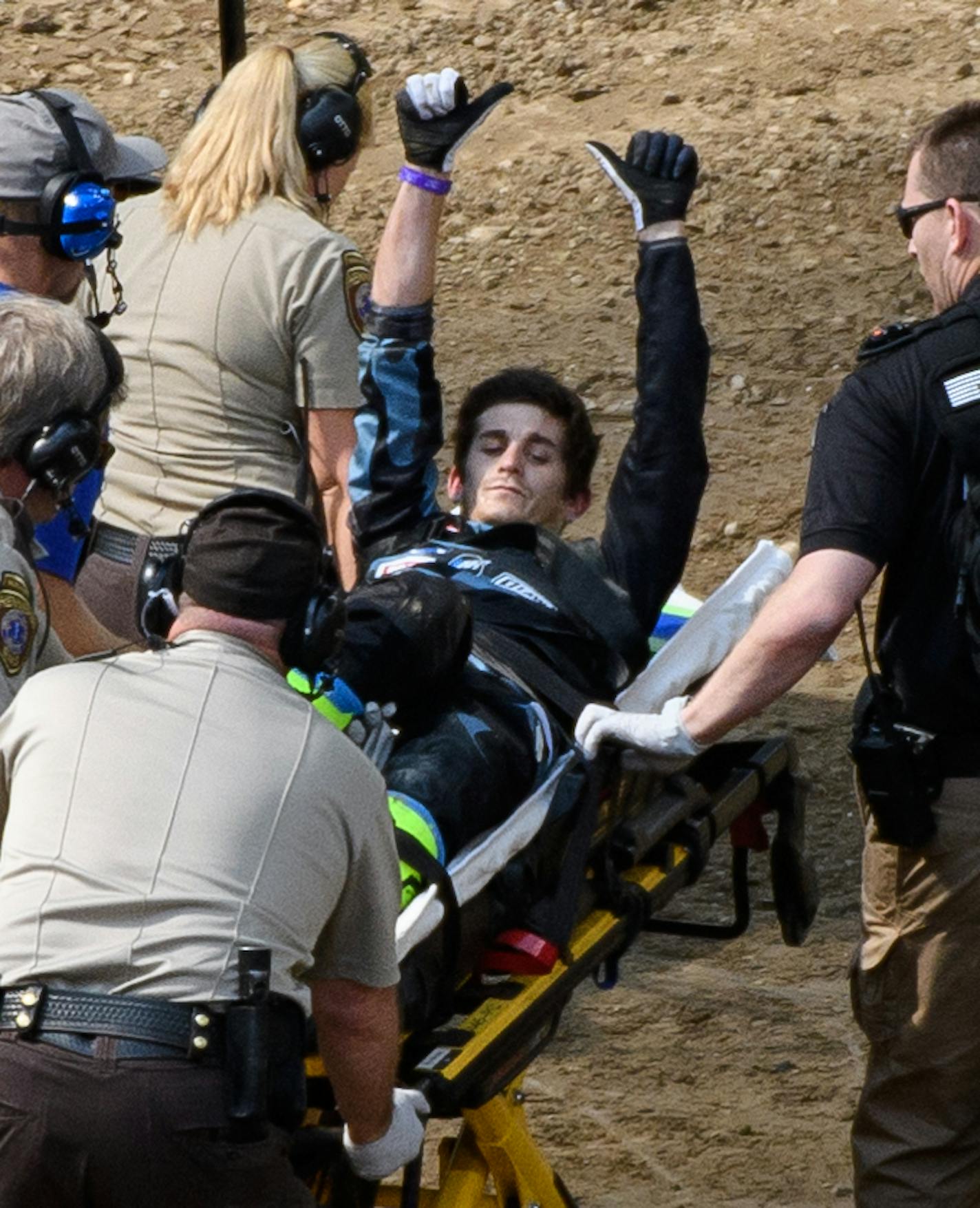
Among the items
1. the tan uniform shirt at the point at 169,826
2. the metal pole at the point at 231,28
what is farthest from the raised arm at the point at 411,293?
the metal pole at the point at 231,28

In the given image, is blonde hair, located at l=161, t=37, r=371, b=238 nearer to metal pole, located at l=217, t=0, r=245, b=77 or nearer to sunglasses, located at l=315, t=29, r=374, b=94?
sunglasses, located at l=315, t=29, r=374, b=94

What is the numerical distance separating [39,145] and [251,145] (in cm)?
50

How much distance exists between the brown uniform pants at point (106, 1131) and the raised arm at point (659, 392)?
2.15m

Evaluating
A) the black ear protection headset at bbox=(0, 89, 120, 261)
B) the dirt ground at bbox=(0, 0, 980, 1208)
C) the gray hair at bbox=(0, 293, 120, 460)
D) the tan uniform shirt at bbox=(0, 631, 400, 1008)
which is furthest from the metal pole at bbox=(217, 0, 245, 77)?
the tan uniform shirt at bbox=(0, 631, 400, 1008)

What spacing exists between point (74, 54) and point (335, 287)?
7997 millimetres

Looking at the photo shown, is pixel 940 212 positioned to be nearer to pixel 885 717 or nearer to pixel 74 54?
pixel 885 717

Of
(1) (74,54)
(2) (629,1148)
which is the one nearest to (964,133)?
(2) (629,1148)

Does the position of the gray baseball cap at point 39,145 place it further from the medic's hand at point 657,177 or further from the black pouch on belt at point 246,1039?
the black pouch on belt at point 246,1039

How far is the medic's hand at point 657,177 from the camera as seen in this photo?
434cm

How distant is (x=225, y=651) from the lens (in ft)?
9.26

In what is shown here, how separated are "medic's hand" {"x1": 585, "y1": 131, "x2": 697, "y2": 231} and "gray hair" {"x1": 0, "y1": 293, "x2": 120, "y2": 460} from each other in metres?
1.49

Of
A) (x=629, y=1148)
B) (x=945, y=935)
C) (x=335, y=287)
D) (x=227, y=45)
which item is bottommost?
(x=629, y=1148)

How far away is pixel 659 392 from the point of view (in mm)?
4480

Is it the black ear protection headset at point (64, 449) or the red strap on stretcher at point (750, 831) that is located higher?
the black ear protection headset at point (64, 449)
